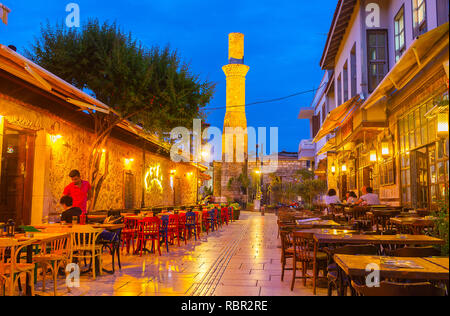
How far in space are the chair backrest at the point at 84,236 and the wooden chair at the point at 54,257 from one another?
128 millimetres

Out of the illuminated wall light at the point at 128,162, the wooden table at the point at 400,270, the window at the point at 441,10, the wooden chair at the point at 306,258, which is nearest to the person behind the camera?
the wooden table at the point at 400,270

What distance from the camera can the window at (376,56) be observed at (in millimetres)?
10727

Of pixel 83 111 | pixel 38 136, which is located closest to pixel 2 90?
pixel 38 136

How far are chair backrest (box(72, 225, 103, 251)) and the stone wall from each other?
2.17 m

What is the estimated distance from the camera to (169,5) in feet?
138

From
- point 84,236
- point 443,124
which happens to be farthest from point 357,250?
point 84,236

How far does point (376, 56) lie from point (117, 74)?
6966 mm

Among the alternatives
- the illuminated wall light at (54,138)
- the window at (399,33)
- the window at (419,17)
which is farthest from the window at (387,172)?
the illuminated wall light at (54,138)

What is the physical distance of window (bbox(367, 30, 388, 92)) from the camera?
10727 mm

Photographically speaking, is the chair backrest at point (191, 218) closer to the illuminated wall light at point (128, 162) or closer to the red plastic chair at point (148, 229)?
the red plastic chair at point (148, 229)

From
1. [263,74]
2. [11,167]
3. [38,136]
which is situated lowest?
[11,167]

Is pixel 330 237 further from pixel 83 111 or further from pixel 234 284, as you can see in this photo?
pixel 83 111

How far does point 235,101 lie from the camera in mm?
32312
